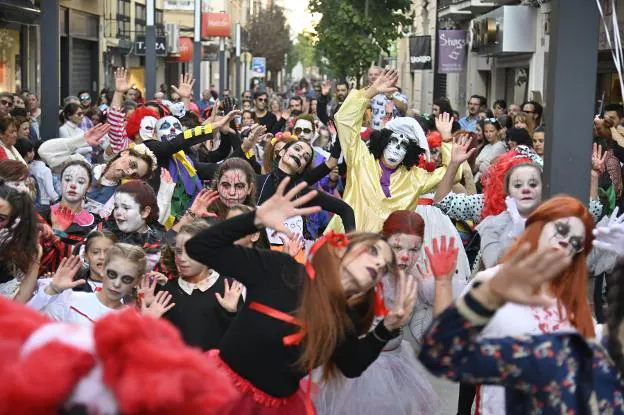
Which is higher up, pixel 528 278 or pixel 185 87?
pixel 185 87

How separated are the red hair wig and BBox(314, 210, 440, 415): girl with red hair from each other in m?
1.52

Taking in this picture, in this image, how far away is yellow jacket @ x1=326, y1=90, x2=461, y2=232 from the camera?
830cm

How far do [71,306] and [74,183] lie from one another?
2.13 metres

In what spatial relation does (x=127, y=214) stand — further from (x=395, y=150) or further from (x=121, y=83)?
(x=121, y=83)

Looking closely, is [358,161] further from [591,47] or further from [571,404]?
[571,404]

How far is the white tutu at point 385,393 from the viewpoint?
5.75 m

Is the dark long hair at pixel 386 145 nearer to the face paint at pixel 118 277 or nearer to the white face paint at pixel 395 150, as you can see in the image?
the white face paint at pixel 395 150

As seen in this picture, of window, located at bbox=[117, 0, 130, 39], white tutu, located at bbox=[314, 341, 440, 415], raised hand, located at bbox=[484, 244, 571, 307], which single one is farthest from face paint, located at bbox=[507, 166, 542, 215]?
window, located at bbox=[117, 0, 130, 39]

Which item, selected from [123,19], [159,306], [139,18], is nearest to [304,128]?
[159,306]

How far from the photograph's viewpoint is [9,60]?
95.6 feet

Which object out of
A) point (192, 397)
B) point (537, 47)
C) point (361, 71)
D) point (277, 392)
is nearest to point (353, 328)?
point (277, 392)

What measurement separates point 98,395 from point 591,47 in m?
4.53

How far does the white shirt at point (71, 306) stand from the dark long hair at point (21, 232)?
0.25m

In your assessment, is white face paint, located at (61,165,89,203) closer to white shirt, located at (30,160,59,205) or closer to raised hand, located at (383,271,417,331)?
white shirt, located at (30,160,59,205)
